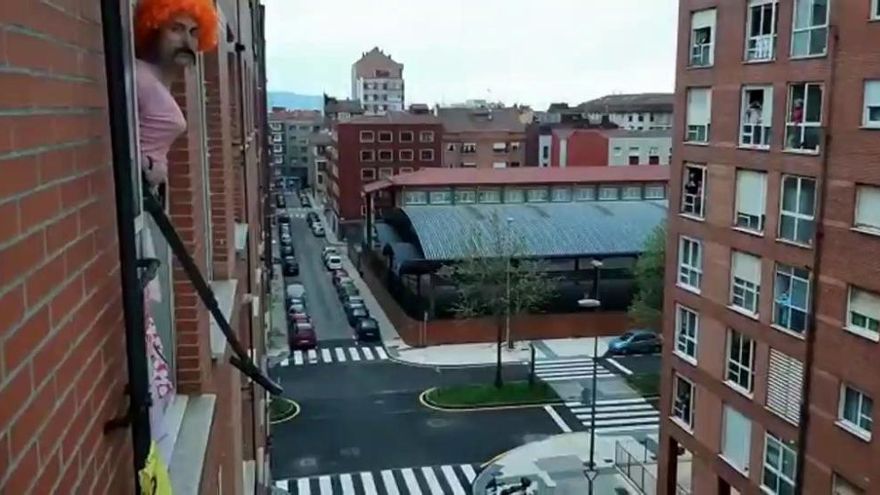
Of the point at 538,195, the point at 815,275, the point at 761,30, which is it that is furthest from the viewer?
the point at 538,195

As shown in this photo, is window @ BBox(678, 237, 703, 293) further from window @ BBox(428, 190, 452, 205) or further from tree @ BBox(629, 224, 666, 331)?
window @ BBox(428, 190, 452, 205)

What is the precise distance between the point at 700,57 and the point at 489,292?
1684cm

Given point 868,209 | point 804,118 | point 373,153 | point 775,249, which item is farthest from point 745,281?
point 373,153

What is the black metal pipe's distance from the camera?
224 cm

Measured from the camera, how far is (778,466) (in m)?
14.9

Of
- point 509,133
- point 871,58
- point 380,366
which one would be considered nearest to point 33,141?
point 871,58

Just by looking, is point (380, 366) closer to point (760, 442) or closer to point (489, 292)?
point (489, 292)

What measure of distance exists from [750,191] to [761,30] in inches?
115

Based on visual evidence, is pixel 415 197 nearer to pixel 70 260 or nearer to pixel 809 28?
pixel 809 28

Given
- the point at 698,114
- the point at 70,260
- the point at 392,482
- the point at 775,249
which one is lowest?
the point at 392,482

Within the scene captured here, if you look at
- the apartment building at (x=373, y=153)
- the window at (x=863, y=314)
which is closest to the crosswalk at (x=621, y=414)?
the window at (x=863, y=314)

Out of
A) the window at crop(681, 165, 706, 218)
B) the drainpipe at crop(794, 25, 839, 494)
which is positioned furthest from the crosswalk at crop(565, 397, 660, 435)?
the drainpipe at crop(794, 25, 839, 494)

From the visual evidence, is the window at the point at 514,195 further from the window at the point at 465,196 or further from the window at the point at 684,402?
the window at the point at 684,402

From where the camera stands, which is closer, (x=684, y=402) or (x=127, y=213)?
(x=127, y=213)
